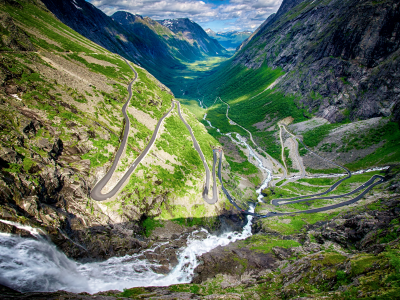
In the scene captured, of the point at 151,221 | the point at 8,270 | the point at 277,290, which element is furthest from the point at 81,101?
the point at 277,290

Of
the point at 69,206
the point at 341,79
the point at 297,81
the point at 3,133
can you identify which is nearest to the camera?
the point at 3,133

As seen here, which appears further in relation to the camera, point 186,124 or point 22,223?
point 186,124

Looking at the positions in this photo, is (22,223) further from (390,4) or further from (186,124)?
(390,4)

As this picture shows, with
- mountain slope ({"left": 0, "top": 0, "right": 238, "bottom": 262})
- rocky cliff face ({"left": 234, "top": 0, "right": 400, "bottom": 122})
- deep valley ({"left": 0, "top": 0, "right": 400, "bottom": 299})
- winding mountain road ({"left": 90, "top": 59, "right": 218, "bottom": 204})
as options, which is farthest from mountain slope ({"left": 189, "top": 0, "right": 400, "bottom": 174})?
mountain slope ({"left": 0, "top": 0, "right": 238, "bottom": 262})

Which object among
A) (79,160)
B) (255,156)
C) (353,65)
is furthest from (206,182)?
(353,65)

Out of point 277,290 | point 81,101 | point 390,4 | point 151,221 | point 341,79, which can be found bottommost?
point 277,290

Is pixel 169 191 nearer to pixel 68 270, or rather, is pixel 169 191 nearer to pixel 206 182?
pixel 206 182

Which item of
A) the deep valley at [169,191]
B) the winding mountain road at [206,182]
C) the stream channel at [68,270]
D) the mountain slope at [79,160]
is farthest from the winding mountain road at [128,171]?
the stream channel at [68,270]

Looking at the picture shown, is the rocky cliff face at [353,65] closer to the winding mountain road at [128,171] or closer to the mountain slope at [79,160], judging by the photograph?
the winding mountain road at [128,171]
